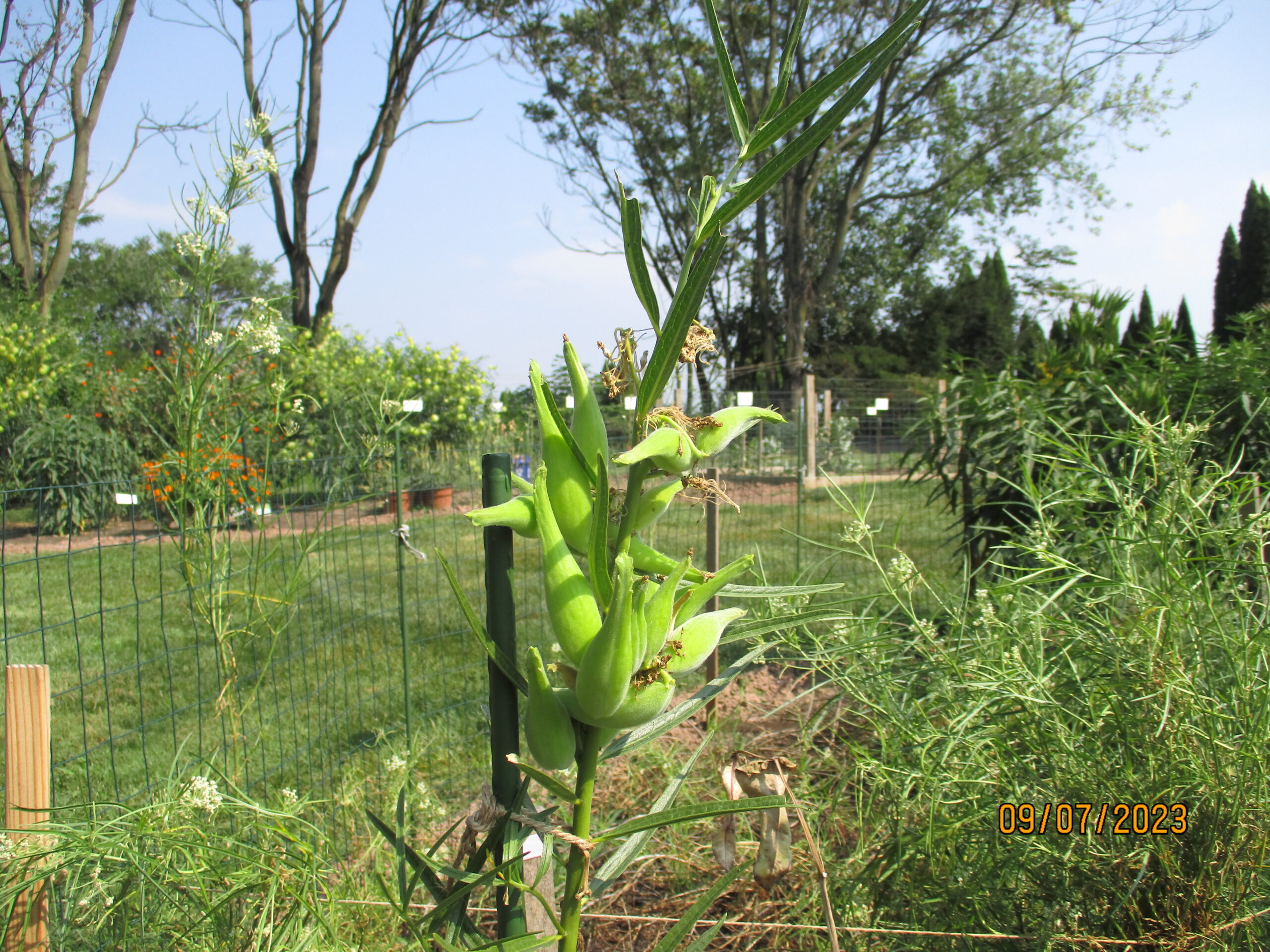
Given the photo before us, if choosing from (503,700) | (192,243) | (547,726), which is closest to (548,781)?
(547,726)

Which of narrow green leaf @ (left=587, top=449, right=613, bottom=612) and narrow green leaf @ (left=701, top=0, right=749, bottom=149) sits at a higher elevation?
narrow green leaf @ (left=701, top=0, right=749, bottom=149)

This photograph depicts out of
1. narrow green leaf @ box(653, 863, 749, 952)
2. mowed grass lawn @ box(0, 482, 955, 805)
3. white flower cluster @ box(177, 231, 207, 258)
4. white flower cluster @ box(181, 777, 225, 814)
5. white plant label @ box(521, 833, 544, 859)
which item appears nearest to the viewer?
narrow green leaf @ box(653, 863, 749, 952)

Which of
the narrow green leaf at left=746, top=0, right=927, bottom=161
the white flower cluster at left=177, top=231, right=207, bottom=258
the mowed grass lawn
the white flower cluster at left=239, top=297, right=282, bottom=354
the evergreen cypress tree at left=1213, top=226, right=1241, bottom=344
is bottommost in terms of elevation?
the mowed grass lawn

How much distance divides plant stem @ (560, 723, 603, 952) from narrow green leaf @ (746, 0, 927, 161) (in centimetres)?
58

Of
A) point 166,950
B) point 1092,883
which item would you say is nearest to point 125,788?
point 166,950

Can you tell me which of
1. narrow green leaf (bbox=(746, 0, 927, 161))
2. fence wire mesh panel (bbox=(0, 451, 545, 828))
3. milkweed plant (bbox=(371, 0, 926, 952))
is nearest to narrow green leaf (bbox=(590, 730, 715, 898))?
milkweed plant (bbox=(371, 0, 926, 952))

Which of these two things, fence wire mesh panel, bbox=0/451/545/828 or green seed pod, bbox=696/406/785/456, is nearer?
green seed pod, bbox=696/406/785/456

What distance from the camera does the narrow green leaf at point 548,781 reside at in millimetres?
727

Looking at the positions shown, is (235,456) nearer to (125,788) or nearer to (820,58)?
(125,788)

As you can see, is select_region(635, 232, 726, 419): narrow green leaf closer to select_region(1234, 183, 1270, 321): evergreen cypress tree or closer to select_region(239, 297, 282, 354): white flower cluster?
select_region(239, 297, 282, 354): white flower cluster

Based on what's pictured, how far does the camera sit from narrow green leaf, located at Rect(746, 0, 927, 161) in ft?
1.94

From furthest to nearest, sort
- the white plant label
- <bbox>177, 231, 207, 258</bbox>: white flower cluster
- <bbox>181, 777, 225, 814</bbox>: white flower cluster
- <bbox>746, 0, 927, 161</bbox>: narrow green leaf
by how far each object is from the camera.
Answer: <bbox>177, 231, 207, 258</bbox>: white flower cluster
<bbox>181, 777, 225, 814</bbox>: white flower cluster
the white plant label
<bbox>746, 0, 927, 161</bbox>: narrow green leaf

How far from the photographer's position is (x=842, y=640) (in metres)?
1.95

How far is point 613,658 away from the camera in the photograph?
2.11ft
